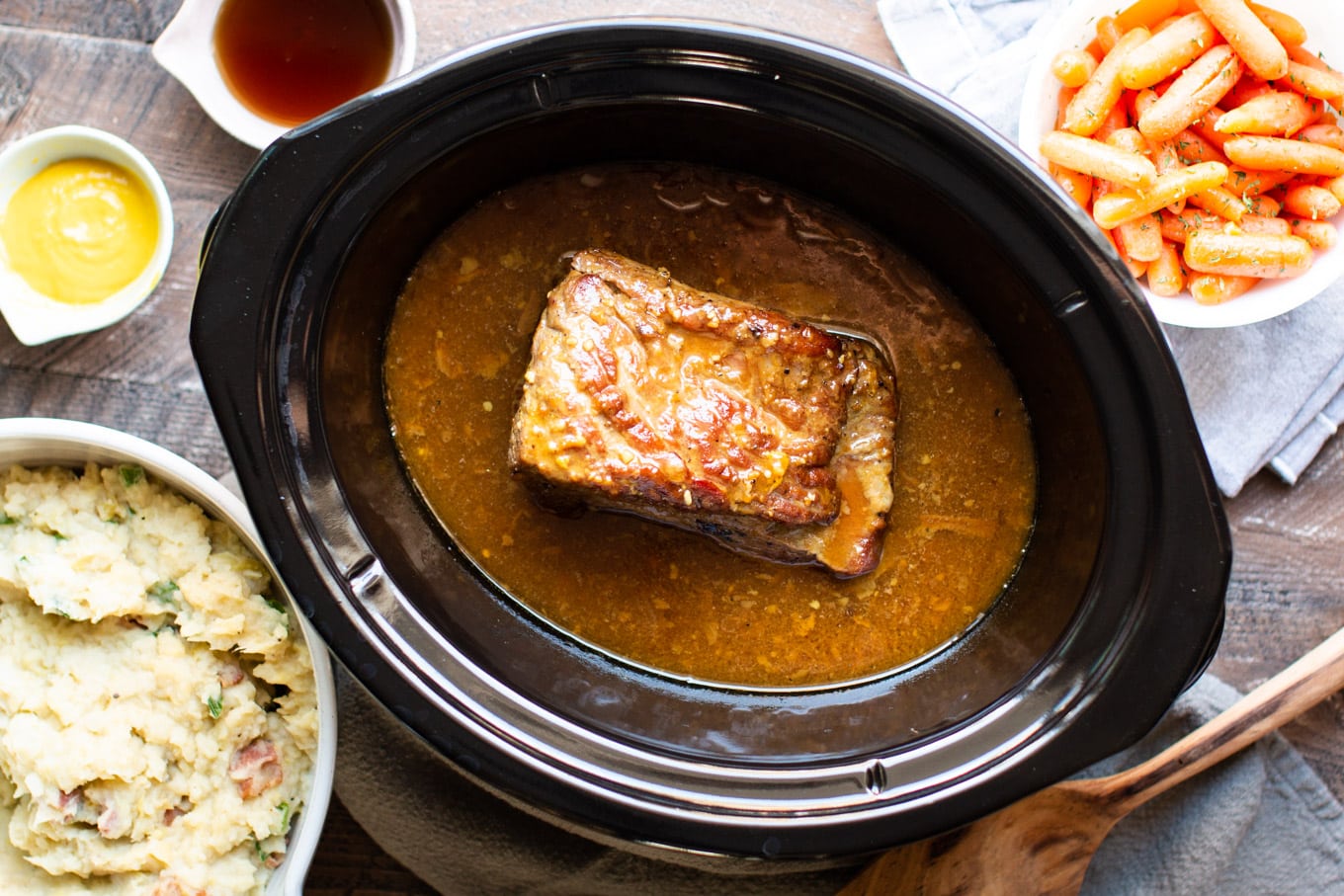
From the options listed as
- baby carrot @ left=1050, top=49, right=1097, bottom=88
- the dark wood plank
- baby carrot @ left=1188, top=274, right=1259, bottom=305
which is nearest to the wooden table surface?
the dark wood plank

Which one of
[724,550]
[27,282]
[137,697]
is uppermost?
[724,550]

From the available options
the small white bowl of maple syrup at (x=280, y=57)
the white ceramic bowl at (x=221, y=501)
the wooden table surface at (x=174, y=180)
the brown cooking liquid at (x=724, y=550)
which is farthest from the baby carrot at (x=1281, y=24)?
the white ceramic bowl at (x=221, y=501)

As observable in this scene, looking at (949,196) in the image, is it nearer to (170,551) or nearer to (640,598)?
(640,598)

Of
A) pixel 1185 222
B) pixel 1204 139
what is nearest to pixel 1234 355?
pixel 1185 222

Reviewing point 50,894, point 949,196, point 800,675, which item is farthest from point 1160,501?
point 50,894

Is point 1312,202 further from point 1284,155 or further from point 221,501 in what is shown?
point 221,501

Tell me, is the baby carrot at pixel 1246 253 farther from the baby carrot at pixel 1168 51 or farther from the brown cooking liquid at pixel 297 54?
the brown cooking liquid at pixel 297 54

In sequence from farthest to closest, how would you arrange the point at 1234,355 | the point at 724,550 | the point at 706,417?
the point at 1234,355
the point at 724,550
the point at 706,417
